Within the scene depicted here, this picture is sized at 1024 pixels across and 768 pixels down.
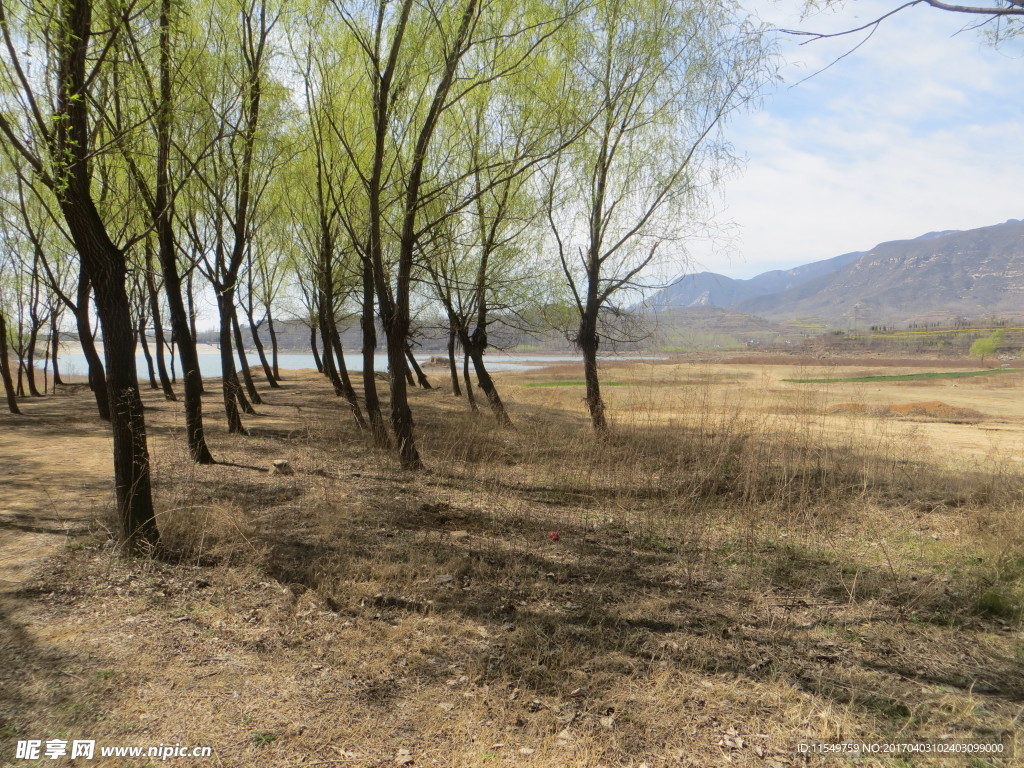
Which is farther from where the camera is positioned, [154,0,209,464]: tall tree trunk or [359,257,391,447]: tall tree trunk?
[359,257,391,447]: tall tree trunk

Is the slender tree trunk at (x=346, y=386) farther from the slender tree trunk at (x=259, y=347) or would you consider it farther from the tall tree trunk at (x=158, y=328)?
the slender tree trunk at (x=259, y=347)

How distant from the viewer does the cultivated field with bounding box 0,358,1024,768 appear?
296 centimetres

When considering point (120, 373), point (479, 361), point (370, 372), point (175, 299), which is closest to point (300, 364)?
point (479, 361)

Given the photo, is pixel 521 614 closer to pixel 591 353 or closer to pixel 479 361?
pixel 591 353

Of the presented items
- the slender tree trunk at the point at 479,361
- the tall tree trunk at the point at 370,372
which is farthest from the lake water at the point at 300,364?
the tall tree trunk at the point at 370,372

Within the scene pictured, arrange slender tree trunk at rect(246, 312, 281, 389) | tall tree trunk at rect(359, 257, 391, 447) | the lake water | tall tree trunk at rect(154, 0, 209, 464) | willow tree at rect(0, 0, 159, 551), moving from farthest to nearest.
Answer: the lake water, slender tree trunk at rect(246, 312, 281, 389), tall tree trunk at rect(359, 257, 391, 447), tall tree trunk at rect(154, 0, 209, 464), willow tree at rect(0, 0, 159, 551)

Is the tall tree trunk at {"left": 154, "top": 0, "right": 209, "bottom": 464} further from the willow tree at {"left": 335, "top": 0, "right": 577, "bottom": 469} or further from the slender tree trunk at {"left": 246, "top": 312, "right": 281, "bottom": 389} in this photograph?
the slender tree trunk at {"left": 246, "top": 312, "right": 281, "bottom": 389}

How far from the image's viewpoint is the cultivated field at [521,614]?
9.72 ft

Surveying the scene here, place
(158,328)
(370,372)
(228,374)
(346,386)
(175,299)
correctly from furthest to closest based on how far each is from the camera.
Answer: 1. (158,328)
2. (346,386)
3. (228,374)
4. (370,372)
5. (175,299)

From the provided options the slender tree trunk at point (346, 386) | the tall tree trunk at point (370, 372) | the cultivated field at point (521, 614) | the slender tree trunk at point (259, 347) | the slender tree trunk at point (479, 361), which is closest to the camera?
the cultivated field at point (521, 614)

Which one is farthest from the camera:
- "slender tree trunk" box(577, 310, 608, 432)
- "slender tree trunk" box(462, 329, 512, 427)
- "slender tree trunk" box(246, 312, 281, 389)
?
"slender tree trunk" box(246, 312, 281, 389)

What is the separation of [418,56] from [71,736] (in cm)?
921

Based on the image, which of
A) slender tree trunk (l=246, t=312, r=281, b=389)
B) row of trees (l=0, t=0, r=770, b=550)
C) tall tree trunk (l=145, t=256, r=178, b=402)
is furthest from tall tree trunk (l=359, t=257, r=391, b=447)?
slender tree trunk (l=246, t=312, r=281, b=389)

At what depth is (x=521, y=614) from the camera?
4332 mm
